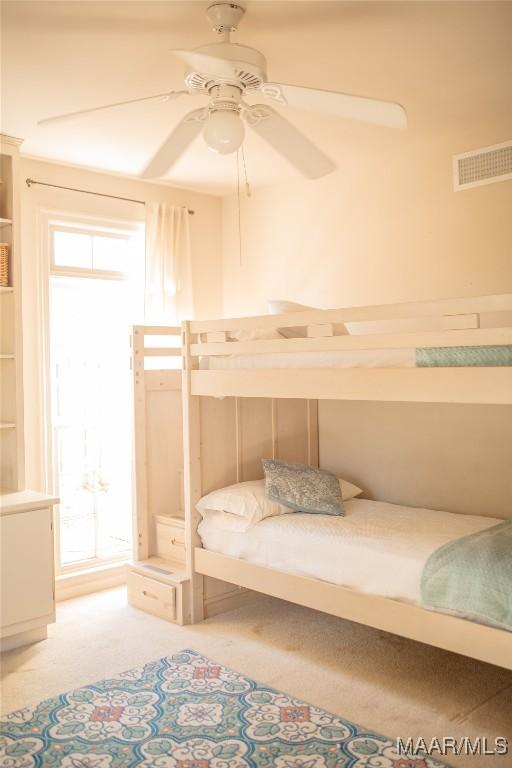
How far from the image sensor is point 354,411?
408 centimetres

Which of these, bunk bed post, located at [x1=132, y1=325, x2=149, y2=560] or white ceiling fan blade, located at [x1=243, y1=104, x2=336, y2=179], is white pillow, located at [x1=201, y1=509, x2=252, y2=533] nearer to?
bunk bed post, located at [x1=132, y1=325, x2=149, y2=560]

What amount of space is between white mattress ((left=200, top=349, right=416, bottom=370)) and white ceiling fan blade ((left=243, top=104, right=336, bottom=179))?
725 mm

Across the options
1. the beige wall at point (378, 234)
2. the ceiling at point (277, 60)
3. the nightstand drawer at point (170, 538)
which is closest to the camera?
the ceiling at point (277, 60)

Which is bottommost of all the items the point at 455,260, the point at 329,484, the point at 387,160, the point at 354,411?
the point at 329,484

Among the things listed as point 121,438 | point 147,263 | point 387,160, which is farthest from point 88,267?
point 387,160

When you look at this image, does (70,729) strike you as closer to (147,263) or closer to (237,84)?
(237,84)

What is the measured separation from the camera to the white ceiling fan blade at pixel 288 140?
2.25 metres

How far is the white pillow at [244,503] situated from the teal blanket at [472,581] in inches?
38.5

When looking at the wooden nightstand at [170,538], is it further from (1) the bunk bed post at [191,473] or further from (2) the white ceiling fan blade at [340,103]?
(2) the white ceiling fan blade at [340,103]

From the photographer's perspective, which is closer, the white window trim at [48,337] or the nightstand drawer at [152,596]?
the nightstand drawer at [152,596]

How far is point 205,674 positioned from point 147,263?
2473mm

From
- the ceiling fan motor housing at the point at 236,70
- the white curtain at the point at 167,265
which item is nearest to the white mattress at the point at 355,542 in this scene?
the white curtain at the point at 167,265

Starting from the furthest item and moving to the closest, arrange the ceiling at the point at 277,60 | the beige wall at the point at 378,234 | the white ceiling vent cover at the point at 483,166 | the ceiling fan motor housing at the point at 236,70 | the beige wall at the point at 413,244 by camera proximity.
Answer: the beige wall at the point at 378,234 < the white ceiling vent cover at the point at 483,166 < the beige wall at the point at 413,244 < the ceiling at the point at 277,60 < the ceiling fan motor housing at the point at 236,70

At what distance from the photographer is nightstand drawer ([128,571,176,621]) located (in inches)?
137
